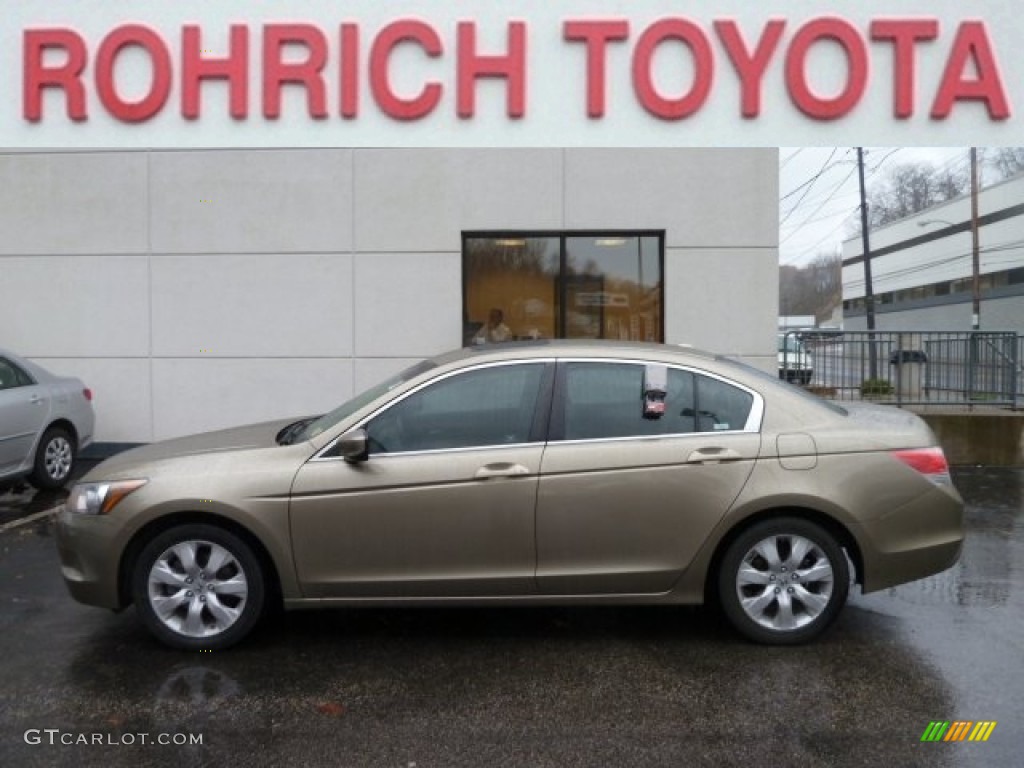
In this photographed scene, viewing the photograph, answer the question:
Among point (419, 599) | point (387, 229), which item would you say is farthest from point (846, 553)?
point (387, 229)

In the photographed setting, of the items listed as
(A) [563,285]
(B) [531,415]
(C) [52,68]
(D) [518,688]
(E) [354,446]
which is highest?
(C) [52,68]

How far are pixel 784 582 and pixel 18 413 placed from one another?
22.9 feet

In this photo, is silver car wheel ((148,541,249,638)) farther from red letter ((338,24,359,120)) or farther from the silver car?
the silver car

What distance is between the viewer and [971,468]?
9391mm

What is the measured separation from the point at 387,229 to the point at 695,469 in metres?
6.30

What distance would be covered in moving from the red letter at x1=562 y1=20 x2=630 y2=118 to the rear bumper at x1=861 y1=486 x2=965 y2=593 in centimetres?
387

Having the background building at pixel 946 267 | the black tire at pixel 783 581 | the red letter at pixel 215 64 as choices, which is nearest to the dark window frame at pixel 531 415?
the black tire at pixel 783 581

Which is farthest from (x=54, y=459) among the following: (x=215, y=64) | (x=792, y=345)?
(x=792, y=345)

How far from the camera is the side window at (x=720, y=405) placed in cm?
433

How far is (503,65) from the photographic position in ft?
21.2

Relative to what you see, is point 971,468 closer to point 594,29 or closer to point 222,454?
point 594,29

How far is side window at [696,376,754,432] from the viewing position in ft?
14.2

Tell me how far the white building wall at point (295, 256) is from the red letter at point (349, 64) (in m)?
2.85

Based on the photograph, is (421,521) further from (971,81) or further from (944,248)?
(944,248)
